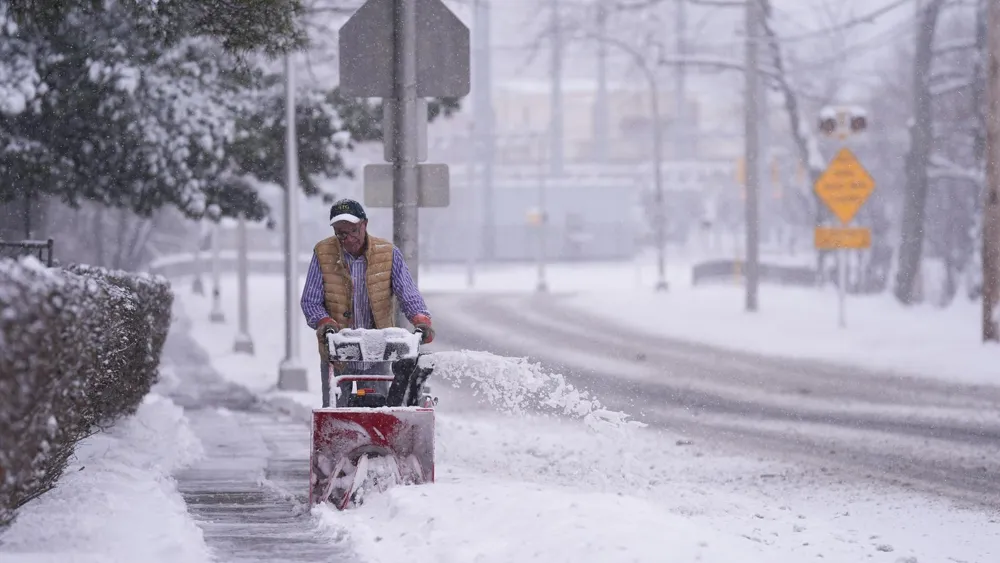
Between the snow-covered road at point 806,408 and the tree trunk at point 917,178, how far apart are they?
28.2ft

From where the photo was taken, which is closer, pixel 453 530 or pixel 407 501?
pixel 453 530

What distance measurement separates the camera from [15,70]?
15266 millimetres

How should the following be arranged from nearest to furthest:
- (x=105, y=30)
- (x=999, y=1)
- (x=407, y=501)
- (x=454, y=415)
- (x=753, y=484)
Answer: (x=407, y=501) < (x=753, y=484) < (x=454, y=415) < (x=105, y=30) < (x=999, y=1)

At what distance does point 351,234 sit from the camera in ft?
26.5

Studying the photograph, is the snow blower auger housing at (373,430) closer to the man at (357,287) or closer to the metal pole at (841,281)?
the man at (357,287)

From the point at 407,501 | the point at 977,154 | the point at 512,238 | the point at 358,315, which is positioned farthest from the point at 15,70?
the point at 512,238

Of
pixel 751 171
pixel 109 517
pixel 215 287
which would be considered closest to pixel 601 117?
pixel 751 171

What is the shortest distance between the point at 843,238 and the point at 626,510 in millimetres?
17801

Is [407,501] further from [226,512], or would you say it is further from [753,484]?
[753,484]

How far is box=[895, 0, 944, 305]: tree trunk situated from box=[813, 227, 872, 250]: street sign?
7.67 meters

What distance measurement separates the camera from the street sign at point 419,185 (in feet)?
33.2

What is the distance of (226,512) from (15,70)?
9188 mm

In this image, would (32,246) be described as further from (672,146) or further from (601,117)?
(672,146)

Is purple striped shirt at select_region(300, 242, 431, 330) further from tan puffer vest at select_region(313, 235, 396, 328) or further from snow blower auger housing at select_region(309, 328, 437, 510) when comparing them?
snow blower auger housing at select_region(309, 328, 437, 510)
